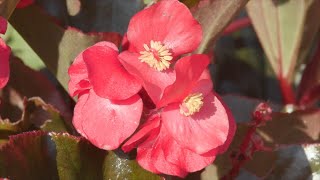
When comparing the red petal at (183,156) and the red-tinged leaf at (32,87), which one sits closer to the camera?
the red petal at (183,156)

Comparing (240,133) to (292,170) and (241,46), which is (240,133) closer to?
(292,170)

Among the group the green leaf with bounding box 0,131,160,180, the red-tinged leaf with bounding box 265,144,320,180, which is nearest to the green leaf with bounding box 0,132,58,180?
the green leaf with bounding box 0,131,160,180

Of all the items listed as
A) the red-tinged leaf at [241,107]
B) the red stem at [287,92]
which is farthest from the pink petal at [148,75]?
the red stem at [287,92]

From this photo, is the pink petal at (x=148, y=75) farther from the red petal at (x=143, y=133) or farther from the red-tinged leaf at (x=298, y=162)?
the red-tinged leaf at (x=298, y=162)

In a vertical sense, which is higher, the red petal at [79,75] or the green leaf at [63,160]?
the red petal at [79,75]

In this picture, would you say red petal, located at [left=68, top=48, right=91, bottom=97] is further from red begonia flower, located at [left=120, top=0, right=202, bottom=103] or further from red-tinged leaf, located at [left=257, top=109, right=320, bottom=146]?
red-tinged leaf, located at [left=257, top=109, right=320, bottom=146]

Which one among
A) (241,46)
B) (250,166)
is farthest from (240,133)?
(241,46)

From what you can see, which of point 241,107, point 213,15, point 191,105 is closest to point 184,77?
point 191,105

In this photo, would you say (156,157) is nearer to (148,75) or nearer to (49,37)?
(148,75)
